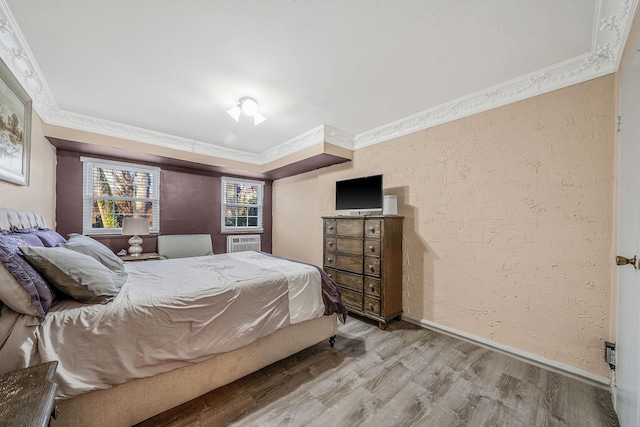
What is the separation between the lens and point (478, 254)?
2.50 metres

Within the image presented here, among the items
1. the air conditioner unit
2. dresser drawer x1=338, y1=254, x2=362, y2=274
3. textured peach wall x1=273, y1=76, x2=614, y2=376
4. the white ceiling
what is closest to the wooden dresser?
dresser drawer x1=338, y1=254, x2=362, y2=274

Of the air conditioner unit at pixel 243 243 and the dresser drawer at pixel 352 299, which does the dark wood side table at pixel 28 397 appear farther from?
the air conditioner unit at pixel 243 243

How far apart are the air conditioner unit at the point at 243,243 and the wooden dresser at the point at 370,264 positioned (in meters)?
2.47

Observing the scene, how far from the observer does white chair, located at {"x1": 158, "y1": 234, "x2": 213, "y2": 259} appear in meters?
4.04

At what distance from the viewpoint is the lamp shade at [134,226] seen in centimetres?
352

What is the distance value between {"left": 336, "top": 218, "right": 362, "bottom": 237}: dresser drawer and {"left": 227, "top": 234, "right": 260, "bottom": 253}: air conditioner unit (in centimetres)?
259

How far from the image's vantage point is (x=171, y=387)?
4.99 feet

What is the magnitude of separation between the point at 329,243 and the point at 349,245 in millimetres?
384

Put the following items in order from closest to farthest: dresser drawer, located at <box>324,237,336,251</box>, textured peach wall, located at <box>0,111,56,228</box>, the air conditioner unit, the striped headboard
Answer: the striped headboard
textured peach wall, located at <box>0,111,56,228</box>
dresser drawer, located at <box>324,237,336,251</box>
the air conditioner unit

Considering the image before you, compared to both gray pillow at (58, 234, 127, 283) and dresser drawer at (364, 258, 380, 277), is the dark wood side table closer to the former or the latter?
gray pillow at (58, 234, 127, 283)

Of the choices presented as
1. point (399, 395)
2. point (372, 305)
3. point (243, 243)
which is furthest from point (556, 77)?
point (243, 243)

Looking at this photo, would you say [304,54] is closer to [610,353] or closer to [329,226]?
[329,226]

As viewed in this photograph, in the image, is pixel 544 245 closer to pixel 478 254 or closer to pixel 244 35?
pixel 478 254

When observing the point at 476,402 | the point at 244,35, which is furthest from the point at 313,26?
the point at 476,402
